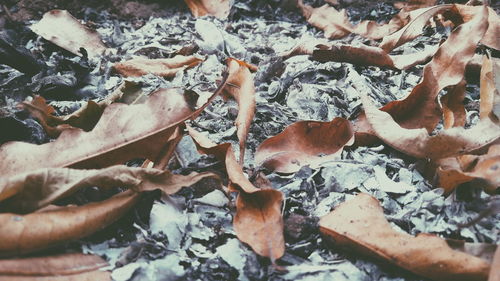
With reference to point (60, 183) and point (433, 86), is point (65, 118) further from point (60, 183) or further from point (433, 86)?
point (433, 86)

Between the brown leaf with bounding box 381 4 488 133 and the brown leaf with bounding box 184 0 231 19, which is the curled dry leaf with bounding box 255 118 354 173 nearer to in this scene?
the brown leaf with bounding box 381 4 488 133

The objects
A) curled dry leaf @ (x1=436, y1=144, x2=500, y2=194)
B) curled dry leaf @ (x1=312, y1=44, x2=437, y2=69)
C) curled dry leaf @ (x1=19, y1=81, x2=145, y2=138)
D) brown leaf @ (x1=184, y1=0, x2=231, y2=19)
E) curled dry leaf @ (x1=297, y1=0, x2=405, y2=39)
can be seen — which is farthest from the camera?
brown leaf @ (x1=184, y1=0, x2=231, y2=19)

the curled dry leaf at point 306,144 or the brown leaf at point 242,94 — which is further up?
the brown leaf at point 242,94

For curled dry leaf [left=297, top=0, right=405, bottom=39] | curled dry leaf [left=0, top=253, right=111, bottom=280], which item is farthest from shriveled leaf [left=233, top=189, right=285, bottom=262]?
curled dry leaf [left=297, top=0, right=405, bottom=39]

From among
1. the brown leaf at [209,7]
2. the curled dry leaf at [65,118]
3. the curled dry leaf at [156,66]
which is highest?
the curled dry leaf at [65,118]

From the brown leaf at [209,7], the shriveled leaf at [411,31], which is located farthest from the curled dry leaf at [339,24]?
the brown leaf at [209,7]

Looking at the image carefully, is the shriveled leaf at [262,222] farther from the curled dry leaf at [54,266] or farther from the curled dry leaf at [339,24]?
the curled dry leaf at [339,24]
